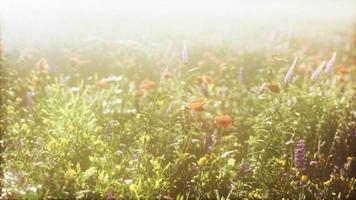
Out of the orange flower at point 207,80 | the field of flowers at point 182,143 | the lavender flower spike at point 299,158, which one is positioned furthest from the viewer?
the orange flower at point 207,80

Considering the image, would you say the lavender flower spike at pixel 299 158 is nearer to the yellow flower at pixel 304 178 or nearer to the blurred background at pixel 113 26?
the yellow flower at pixel 304 178

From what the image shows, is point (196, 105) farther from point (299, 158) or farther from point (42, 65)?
point (42, 65)

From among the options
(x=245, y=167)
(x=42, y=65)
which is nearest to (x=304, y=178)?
(x=245, y=167)

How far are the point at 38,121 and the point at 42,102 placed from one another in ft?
0.54

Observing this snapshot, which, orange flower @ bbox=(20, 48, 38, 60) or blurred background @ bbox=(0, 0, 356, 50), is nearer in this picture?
orange flower @ bbox=(20, 48, 38, 60)

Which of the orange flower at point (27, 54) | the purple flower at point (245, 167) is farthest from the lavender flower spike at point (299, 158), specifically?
the orange flower at point (27, 54)

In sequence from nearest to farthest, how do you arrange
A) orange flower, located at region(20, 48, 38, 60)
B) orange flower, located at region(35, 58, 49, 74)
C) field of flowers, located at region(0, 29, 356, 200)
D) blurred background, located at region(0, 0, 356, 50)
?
field of flowers, located at region(0, 29, 356, 200) → orange flower, located at region(35, 58, 49, 74) → orange flower, located at region(20, 48, 38, 60) → blurred background, located at region(0, 0, 356, 50)

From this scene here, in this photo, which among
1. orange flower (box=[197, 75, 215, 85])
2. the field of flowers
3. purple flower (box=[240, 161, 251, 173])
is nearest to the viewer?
the field of flowers

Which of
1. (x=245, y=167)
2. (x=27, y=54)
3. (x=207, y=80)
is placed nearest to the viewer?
(x=245, y=167)

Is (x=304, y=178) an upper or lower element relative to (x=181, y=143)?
lower

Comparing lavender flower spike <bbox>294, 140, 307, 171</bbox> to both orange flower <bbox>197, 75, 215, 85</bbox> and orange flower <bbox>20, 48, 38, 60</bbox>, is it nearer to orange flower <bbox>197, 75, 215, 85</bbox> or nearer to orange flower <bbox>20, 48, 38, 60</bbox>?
orange flower <bbox>197, 75, 215, 85</bbox>

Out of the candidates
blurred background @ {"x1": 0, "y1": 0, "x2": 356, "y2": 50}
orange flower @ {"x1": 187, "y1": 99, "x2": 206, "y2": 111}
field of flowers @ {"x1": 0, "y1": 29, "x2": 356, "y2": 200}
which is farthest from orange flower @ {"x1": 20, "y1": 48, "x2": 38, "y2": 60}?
orange flower @ {"x1": 187, "y1": 99, "x2": 206, "y2": 111}

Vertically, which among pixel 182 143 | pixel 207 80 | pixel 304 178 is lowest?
pixel 304 178

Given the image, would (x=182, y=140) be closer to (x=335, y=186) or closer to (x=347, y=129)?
(x=335, y=186)
